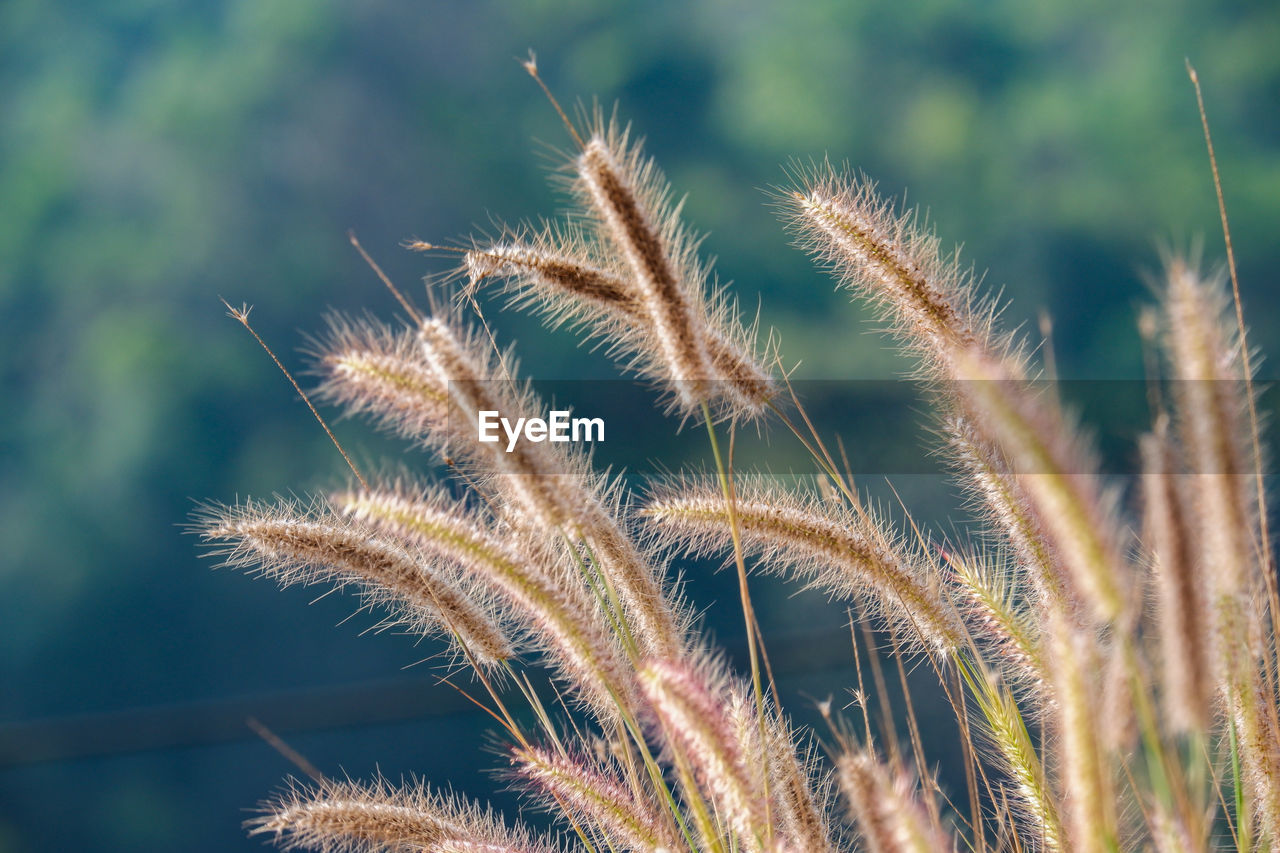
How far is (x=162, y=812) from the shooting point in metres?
2.47

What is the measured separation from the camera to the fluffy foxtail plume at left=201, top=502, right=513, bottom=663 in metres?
0.64

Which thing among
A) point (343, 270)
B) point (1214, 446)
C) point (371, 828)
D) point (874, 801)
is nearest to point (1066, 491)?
point (1214, 446)

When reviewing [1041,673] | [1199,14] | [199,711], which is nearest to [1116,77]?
[1199,14]

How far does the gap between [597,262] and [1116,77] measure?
97.6 inches

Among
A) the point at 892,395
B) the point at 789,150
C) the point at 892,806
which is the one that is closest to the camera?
the point at 892,806

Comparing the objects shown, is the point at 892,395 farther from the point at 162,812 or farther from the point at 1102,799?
the point at 162,812

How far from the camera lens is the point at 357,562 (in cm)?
66

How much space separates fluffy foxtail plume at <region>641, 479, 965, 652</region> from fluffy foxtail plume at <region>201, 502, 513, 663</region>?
16cm

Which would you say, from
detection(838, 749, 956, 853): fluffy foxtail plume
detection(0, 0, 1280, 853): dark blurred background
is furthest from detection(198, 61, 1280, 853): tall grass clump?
detection(0, 0, 1280, 853): dark blurred background

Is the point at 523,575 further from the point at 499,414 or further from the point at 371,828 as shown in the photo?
the point at 371,828

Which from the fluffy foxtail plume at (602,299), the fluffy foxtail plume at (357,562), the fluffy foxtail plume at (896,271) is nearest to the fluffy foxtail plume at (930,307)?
the fluffy foxtail plume at (896,271)

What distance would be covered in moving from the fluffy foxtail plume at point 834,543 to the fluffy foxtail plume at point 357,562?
6.4 inches

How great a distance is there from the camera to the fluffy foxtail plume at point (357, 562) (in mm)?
644

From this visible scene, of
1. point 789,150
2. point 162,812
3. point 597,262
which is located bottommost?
point 162,812
